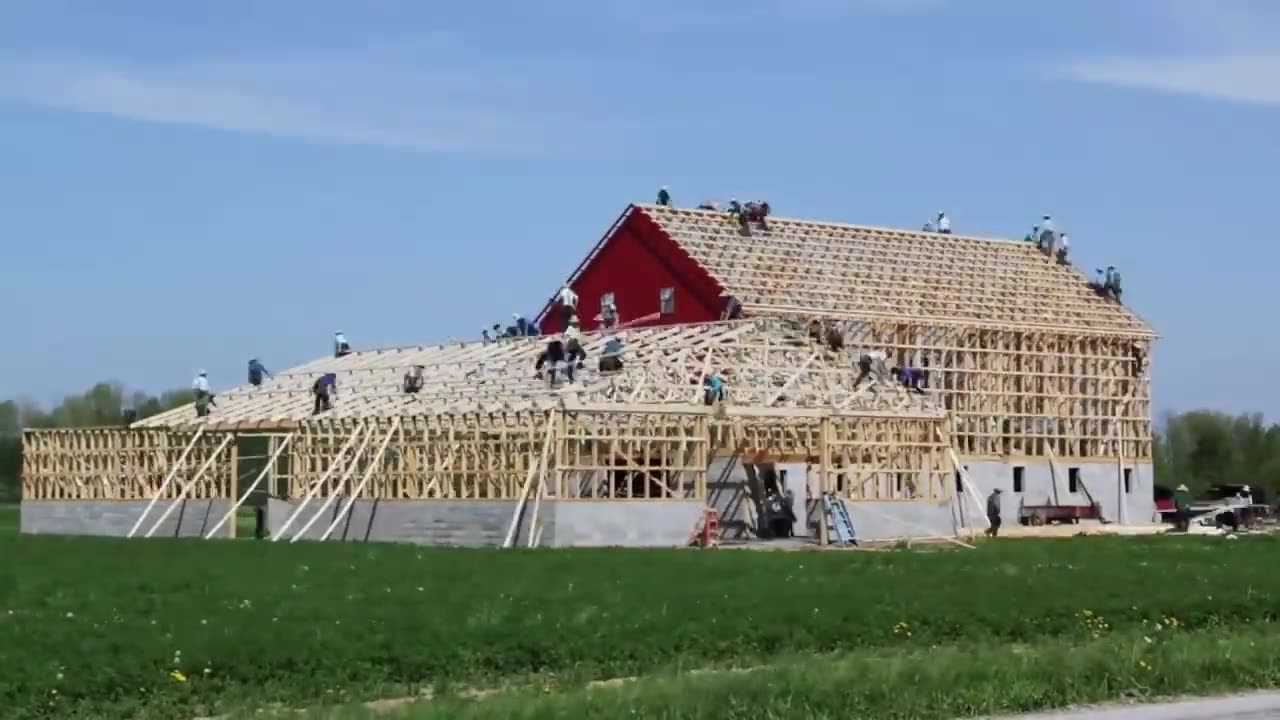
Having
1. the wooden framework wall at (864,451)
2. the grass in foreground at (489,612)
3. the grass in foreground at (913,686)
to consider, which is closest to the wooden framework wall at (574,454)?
the wooden framework wall at (864,451)

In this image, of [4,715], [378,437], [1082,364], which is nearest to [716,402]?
[378,437]

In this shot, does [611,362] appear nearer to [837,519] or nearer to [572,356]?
[572,356]

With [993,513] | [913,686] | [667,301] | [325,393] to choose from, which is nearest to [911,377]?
[993,513]

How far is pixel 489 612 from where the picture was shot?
86.4 ft

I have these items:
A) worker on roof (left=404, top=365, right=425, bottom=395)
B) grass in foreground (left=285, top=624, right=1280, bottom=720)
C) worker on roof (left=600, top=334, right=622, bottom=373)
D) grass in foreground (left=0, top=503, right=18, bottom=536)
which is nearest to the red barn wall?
worker on roof (left=404, top=365, right=425, bottom=395)

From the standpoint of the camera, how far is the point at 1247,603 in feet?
101

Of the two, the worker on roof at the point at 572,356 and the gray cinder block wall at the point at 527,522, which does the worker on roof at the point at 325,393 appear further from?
the worker on roof at the point at 572,356

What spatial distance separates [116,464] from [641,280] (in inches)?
689

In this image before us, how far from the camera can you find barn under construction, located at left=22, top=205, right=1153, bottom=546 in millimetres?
48469

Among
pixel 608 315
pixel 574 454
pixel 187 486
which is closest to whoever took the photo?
pixel 574 454

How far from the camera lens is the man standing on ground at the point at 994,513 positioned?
5981cm

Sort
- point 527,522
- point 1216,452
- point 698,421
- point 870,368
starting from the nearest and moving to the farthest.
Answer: point 527,522 < point 698,421 < point 870,368 < point 1216,452

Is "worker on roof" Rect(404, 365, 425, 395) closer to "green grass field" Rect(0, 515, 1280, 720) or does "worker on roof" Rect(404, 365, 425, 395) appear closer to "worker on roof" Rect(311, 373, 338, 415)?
"worker on roof" Rect(311, 373, 338, 415)

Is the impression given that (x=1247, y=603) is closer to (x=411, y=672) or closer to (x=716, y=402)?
(x=411, y=672)
